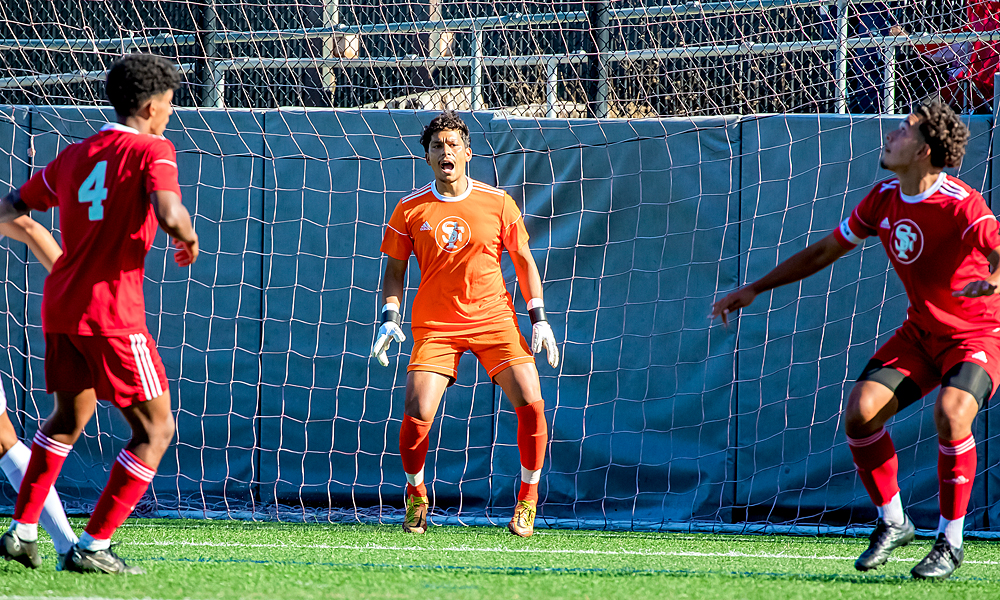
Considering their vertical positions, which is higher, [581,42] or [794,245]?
[581,42]

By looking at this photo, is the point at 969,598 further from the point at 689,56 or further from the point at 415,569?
the point at 689,56

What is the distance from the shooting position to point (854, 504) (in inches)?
215

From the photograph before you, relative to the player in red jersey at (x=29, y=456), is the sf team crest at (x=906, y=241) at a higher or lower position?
higher

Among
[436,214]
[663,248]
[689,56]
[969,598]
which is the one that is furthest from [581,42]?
[969,598]

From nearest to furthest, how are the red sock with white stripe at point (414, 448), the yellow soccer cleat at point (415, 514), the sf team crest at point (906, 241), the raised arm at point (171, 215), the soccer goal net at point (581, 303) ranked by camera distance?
the raised arm at point (171, 215)
the sf team crest at point (906, 241)
the red sock with white stripe at point (414, 448)
the yellow soccer cleat at point (415, 514)
the soccer goal net at point (581, 303)

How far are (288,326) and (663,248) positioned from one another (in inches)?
88.1

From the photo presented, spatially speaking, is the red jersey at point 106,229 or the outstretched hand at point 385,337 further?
the outstretched hand at point 385,337

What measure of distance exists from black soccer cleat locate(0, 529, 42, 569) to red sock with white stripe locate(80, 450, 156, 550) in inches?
9.5

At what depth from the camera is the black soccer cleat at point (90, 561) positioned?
10.2 feet

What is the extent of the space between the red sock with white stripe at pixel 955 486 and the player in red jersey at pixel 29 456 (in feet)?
9.56

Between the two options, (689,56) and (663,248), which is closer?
(663,248)

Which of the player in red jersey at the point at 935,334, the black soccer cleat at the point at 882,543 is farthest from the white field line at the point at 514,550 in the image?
the player in red jersey at the point at 935,334

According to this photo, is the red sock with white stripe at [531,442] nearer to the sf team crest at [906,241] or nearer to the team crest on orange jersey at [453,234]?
the team crest on orange jersey at [453,234]

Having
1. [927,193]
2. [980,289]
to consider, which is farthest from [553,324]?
[980,289]
